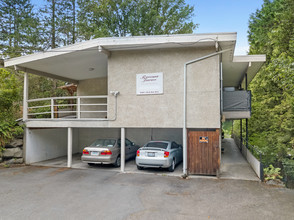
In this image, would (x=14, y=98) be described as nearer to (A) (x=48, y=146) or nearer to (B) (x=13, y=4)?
(A) (x=48, y=146)

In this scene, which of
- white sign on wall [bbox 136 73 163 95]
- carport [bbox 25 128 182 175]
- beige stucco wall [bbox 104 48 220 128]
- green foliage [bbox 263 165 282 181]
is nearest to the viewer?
green foliage [bbox 263 165 282 181]

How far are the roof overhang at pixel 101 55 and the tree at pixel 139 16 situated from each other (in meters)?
12.8

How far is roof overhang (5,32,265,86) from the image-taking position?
9258mm

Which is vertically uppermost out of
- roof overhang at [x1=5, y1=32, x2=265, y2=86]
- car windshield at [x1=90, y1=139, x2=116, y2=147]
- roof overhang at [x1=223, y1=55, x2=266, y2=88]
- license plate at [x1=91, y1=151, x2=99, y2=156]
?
roof overhang at [x1=5, y1=32, x2=265, y2=86]

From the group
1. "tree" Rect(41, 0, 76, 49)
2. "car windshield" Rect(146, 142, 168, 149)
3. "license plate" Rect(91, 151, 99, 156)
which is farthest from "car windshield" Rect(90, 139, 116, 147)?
"tree" Rect(41, 0, 76, 49)

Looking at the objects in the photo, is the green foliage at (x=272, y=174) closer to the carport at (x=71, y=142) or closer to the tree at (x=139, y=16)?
the carport at (x=71, y=142)

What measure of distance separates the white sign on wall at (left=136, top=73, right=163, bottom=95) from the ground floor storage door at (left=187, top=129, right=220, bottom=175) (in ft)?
7.66

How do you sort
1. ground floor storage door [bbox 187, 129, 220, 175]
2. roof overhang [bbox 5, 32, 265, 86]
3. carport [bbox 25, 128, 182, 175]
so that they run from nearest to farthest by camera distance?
roof overhang [bbox 5, 32, 265, 86], ground floor storage door [bbox 187, 129, 220, 175], carport [bbox 25, 128, 182, 175]

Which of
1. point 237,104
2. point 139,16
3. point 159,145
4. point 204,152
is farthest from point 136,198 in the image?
point 139,16

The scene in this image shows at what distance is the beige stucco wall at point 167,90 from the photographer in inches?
376

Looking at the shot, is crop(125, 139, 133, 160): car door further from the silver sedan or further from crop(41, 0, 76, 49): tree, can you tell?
crop(41, 0, 76, 49): tree

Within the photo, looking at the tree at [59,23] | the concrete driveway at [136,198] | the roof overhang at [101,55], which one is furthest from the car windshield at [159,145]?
the tree at [59,23]

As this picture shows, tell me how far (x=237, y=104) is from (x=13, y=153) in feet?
38.4

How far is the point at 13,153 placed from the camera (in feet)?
39.4
